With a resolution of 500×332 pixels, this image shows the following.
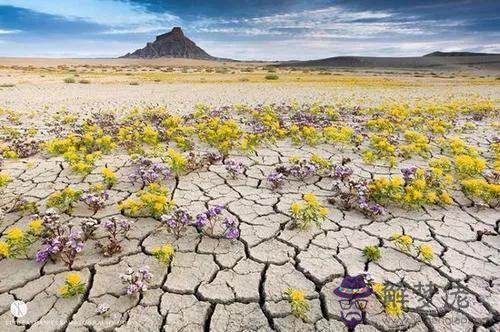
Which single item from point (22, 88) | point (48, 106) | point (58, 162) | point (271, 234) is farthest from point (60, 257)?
point (22, 88)

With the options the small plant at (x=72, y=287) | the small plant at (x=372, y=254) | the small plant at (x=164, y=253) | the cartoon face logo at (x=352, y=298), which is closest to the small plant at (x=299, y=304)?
the cartoon face logo at (x=352, y=298)

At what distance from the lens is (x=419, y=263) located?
3518mm

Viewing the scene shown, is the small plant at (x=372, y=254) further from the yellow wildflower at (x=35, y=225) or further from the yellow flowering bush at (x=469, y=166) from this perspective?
the yellow wildflower at (x=35, y=225)

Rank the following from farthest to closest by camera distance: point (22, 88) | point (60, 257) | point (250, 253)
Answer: point (22, 88) < point (250, 253) < point (60, 257)

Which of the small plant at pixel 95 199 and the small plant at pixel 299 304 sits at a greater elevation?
the small plant at pixel 95 199

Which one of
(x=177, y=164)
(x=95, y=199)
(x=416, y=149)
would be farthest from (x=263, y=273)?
(x=416, y=149)

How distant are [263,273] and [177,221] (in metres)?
1.15

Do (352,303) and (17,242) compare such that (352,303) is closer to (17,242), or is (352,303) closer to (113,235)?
(113,235)

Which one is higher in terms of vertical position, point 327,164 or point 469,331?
point 327,164

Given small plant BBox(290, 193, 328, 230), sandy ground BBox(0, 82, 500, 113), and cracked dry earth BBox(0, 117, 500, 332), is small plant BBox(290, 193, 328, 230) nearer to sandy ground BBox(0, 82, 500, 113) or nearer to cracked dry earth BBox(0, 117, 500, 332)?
cracked dry earth BBox(0, 117, 500, 332)

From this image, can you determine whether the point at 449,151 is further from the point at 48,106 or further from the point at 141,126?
the point at 48,106

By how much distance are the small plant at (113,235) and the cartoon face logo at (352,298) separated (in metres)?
2.19

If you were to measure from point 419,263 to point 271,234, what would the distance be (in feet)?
5.01

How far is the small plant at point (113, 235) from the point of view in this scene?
3605 mm
